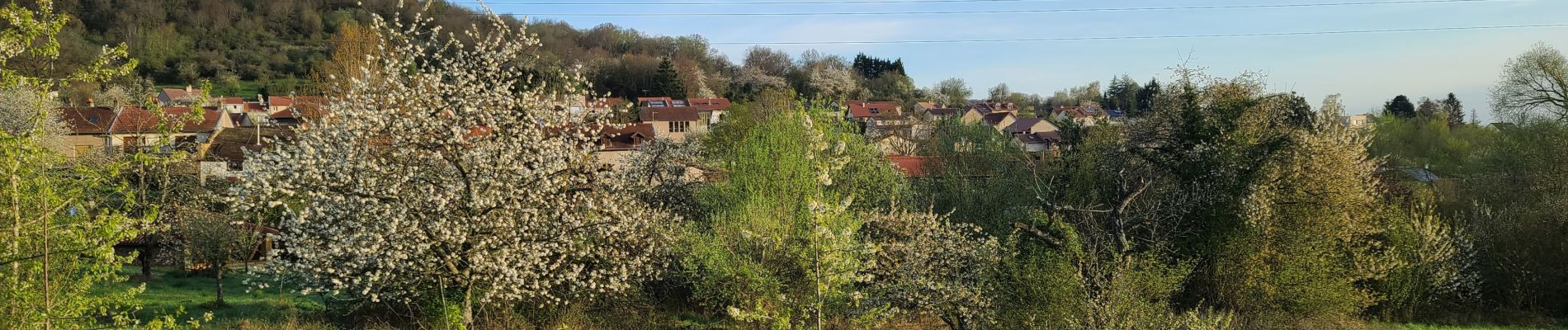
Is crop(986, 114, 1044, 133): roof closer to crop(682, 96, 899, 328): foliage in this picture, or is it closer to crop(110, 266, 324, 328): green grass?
crop(682, 96, 899, 328): foliage

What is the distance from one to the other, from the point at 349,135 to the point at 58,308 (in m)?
5.33

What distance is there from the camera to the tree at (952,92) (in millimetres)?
104938

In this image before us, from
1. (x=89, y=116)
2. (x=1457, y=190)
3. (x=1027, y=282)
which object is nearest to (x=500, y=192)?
(x=1027, y=282)

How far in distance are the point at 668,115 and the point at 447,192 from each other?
53787 mm

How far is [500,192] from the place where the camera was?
12.5m

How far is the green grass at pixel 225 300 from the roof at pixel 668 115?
42349 mm

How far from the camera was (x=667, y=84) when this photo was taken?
8312 cm

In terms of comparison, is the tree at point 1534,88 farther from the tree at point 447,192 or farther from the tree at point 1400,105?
the tree at point 1400,105

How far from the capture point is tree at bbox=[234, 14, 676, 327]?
11789 mm

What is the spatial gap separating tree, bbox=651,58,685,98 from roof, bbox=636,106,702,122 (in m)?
15.7

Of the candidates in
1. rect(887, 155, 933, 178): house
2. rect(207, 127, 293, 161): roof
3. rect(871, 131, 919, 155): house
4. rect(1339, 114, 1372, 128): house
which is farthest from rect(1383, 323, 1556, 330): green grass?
rect(207, 127, 293, 161): roof

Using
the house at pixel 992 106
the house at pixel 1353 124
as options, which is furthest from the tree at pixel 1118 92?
the house at pixel 1353 124

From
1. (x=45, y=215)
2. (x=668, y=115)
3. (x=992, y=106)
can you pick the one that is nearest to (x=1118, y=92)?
(x=992, y=106)

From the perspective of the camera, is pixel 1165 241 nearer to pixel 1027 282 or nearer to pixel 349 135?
pixel 1027 282
